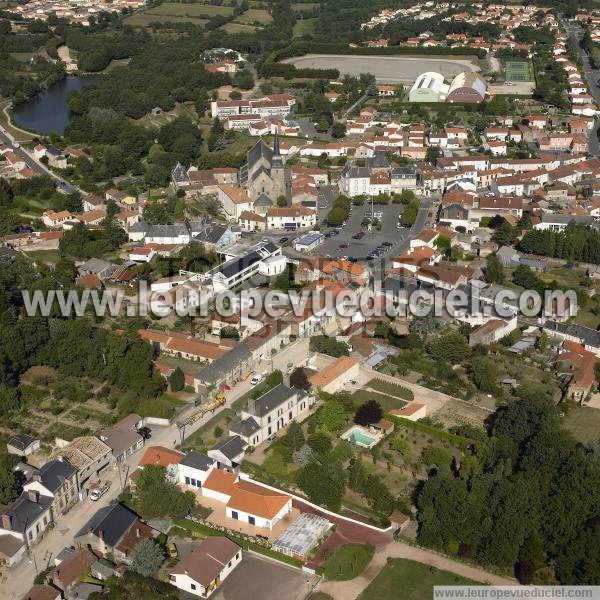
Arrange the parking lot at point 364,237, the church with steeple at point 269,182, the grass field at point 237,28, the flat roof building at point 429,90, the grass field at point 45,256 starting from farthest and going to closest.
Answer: the grass field at point 237,28 → the flat roof building at point 429,90 → the church with steeple at point 269,182 → the grass field at point 45,256 → the parking lot at point 364,237

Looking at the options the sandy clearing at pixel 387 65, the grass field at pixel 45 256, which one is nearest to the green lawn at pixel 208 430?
the grass field at pixel 45 256

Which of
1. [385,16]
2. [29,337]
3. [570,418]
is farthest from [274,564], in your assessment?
[385,16]

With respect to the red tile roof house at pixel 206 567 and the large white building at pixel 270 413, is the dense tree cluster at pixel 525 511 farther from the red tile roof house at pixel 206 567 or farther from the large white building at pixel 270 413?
the large white building at pixel 270 413

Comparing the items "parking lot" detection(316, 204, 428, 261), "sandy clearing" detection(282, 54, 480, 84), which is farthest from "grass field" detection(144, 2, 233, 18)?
"parking lot" detection(316, 204, 428, 261)

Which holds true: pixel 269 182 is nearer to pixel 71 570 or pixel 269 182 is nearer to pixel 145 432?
pixel 145 432

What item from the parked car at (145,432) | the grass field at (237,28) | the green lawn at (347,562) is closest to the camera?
the green lawn at (347,562)

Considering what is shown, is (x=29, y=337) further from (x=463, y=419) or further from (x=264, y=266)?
(x=463, y=419)
